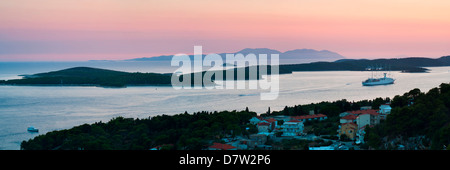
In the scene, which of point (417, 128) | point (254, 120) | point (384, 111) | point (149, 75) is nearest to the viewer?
point (417, 128)

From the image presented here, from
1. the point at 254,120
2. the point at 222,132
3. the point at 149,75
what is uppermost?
the point at 149,75

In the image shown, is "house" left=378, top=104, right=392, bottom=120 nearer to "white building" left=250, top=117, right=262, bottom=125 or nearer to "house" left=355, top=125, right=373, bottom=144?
"house" left=355, top=125, right=373, bottom=144

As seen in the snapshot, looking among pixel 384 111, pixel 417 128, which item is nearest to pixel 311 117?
pixel 384 111

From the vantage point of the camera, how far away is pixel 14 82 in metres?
34.0

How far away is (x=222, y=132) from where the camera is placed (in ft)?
28.5

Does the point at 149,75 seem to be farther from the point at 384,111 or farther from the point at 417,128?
the point at 417,128

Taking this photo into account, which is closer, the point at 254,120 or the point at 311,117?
the point at 254,120

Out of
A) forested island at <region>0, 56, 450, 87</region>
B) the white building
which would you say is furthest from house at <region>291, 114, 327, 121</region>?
forested island at <region>0, 56, 450, 87</region>

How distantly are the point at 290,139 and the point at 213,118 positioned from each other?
77.7 inches

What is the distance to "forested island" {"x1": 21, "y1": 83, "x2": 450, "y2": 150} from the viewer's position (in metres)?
6.82

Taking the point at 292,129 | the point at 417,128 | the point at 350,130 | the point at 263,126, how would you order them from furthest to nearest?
1. the point at 263,126
2. the point at 292,129
3. the point at 350,130
4. the point at 417,128
